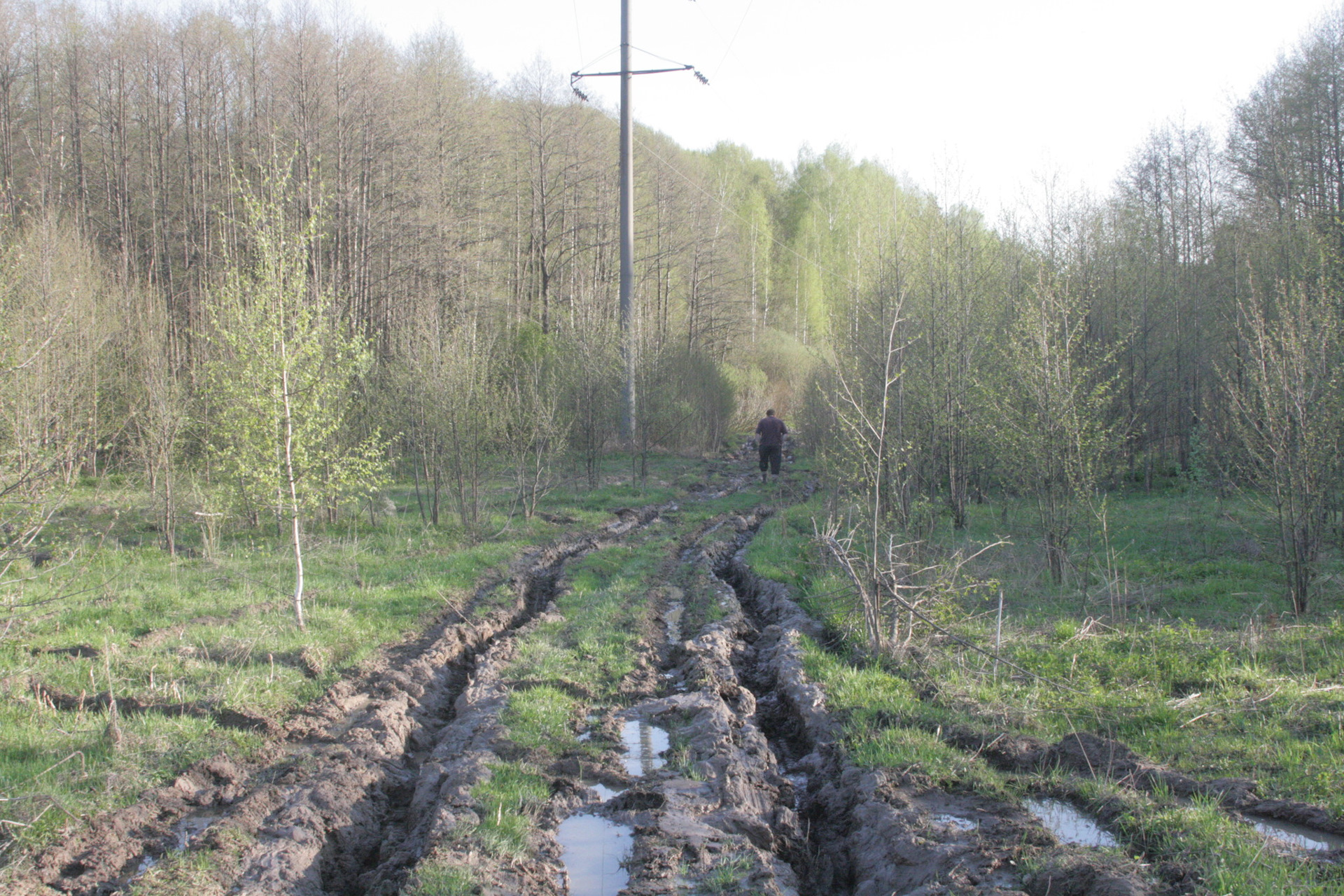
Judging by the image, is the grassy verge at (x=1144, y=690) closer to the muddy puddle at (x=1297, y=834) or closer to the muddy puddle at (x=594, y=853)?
the muddy puddle at (x=1297, y=834)

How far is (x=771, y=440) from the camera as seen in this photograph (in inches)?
886

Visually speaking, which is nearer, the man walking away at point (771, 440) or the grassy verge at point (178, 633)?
the grassy verge at point (178, 633)

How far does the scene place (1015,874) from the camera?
3.97 metres

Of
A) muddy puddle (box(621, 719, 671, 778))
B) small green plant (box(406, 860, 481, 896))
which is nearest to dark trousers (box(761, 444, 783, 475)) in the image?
muddy puddle (box(621, 719, 671, 778))

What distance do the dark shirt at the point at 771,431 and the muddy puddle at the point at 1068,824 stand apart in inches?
683

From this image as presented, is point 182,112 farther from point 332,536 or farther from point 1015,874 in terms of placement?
point 1015,874

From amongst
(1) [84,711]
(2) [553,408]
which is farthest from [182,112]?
(1) [84,711]

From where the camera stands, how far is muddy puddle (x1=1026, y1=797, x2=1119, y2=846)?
441 centimetres

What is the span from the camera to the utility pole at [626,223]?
20484mm

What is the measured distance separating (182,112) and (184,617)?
20791 millimetres

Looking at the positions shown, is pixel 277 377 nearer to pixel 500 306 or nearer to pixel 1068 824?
pixel 1068 824

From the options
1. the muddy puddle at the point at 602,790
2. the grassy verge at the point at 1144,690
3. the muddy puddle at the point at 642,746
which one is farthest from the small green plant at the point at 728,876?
the grassy verge at the point at 1144,690

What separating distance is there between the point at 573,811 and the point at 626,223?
19.5 metres

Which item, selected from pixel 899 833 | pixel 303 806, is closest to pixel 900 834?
pixel 899 833
